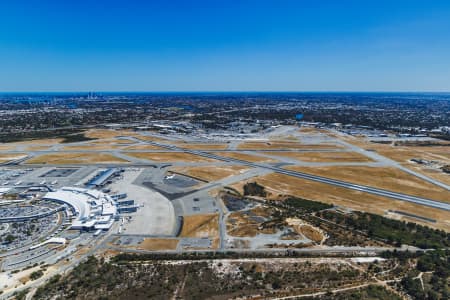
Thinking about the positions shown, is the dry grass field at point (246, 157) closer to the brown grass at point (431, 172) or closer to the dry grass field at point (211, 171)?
the dry grass field at point (211, 171)

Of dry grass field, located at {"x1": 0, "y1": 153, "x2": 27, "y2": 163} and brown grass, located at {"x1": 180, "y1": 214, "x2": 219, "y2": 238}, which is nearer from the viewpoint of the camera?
brown grass, located at {"x1": 180, "y1": 214, "x2": 219, "y2": 238}

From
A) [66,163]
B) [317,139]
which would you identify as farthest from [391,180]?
[66,163]

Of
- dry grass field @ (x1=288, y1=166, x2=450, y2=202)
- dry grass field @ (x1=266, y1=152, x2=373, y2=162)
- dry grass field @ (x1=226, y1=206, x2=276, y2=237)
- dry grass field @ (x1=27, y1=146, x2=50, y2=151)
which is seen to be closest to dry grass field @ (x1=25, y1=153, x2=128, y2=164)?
dry grass field @ (x1=27, y1=146, x2=50, y2=151)

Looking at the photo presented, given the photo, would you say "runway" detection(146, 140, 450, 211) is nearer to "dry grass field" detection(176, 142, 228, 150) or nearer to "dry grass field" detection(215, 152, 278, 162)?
"dry grass field" detection(215, 152, 278, 162)

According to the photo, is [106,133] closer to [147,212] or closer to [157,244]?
[147,212]

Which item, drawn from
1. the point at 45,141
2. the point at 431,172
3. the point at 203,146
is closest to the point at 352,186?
the point at 431,172

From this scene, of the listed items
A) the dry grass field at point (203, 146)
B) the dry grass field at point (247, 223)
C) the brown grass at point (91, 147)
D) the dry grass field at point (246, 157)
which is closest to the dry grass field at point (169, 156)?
the dry grass field at point (246, 157)
